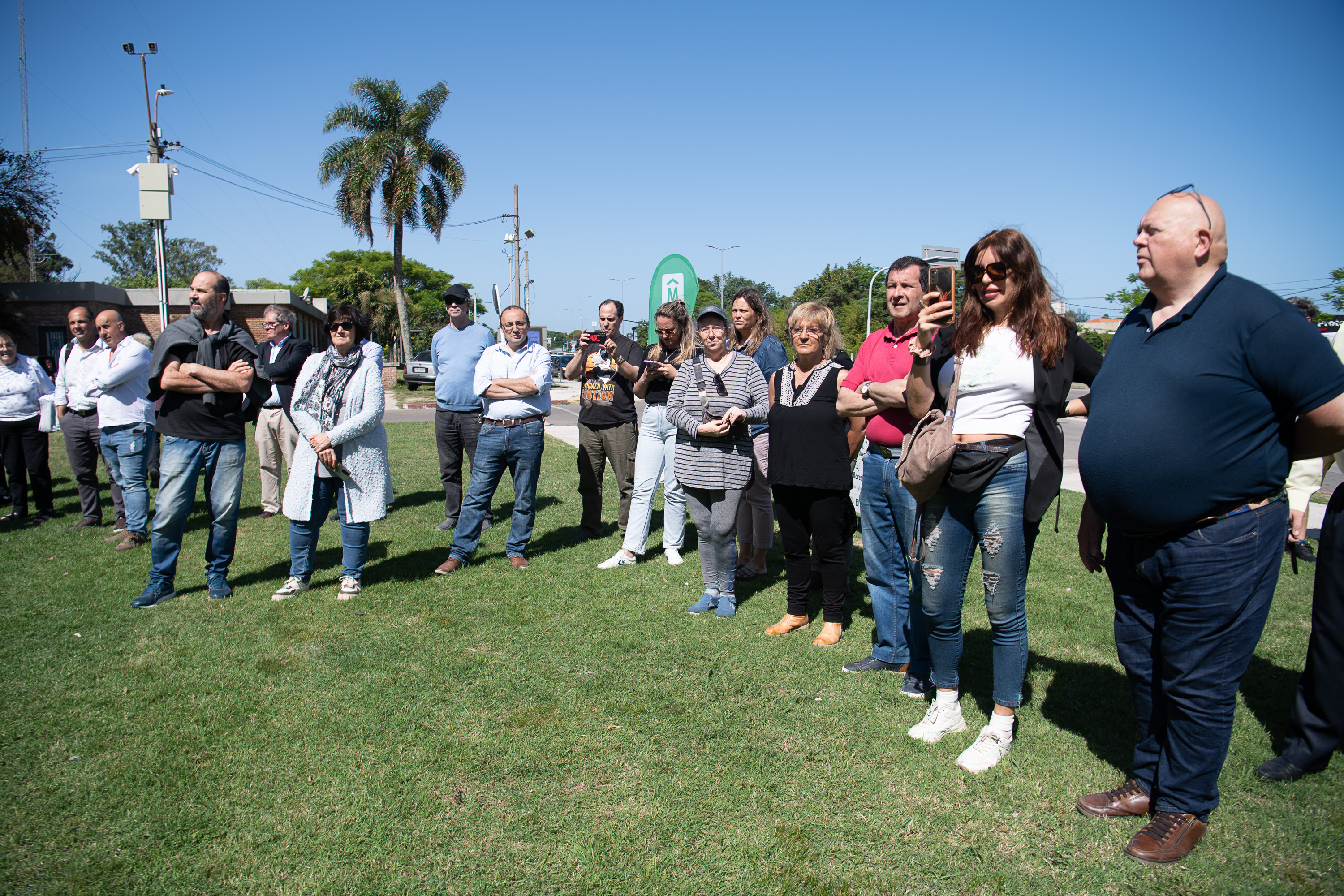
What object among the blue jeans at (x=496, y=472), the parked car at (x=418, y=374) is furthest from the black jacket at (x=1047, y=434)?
the parked car at (x=418, y=374)

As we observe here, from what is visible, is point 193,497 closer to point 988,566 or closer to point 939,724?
point 939,724

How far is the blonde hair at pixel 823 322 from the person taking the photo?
14.5 ft

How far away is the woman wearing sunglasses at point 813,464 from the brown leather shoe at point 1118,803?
1.76 m

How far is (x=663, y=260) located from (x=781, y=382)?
4474mm

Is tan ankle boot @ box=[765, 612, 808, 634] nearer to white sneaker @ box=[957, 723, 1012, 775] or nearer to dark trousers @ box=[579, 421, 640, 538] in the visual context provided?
white sneaker @ box=[957, 723, 1012, 775]

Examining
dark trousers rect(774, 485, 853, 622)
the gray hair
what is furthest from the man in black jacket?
dark trousers rect(774, 485, 853, 622)

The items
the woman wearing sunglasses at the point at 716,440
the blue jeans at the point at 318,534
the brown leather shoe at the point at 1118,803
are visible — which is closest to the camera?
the brown leather shoe at the point at 1118,803

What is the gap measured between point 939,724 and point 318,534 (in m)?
4.20

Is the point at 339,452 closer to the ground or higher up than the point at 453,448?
higher up

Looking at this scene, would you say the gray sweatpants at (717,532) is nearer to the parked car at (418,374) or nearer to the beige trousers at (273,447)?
the beige trousers at (273,447)

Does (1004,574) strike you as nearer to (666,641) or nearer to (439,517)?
(666,641)

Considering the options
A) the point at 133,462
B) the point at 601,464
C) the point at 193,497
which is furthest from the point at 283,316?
the point at 601,464

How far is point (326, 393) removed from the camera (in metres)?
5.17

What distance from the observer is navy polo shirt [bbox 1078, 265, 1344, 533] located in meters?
2.30
